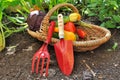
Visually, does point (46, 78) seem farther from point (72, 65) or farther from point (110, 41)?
point (110, 41)

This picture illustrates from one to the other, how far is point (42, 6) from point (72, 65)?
0.69 metres

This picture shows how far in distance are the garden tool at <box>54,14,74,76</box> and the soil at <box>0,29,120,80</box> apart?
0.11ft

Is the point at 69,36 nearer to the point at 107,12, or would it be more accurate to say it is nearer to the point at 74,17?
the point at 74,17

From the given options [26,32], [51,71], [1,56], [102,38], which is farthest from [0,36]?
[102,38]

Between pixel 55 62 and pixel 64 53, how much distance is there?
99 mm

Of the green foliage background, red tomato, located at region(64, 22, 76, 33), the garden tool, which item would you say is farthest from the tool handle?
the green foliage background

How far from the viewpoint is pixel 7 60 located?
1787 millimetres

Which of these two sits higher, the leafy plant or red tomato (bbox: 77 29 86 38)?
the leafy plant

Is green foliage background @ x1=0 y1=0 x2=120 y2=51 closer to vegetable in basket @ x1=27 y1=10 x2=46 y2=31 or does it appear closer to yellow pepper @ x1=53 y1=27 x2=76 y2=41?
vegetable in basket @ x1=27 y1=10 x2=46 y2=31

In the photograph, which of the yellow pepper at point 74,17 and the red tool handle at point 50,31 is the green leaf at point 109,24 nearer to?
the yellow pepper at point 74,17

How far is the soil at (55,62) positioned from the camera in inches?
63.7

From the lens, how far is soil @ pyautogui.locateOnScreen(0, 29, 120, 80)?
1618 millimetres

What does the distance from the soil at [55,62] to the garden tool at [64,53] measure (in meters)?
0.03

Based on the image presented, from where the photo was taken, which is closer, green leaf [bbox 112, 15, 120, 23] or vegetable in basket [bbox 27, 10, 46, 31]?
vegetable in basket [bbox 27, 10, 46, 31]
